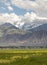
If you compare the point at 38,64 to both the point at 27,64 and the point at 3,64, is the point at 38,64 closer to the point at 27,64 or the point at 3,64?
the point at 27,64

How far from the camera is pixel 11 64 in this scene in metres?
60.3

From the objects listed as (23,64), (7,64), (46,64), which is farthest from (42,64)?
(7,64)

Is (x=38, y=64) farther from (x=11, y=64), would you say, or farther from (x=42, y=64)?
(x=11, y=64)

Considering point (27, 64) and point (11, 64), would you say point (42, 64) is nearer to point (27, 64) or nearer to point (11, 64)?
point (27, 64)

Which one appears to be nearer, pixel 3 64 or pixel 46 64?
A: pixel 46 64

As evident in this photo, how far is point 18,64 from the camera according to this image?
60031mm

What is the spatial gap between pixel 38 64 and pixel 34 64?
118 cm

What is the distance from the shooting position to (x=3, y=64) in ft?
198

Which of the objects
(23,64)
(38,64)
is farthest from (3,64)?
(38,64)

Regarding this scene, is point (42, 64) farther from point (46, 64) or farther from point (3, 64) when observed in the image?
point (3, 64)

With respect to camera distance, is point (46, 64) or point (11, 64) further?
point (11, 64)

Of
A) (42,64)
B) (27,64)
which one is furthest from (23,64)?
(42,64)

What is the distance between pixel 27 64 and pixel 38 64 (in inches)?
129

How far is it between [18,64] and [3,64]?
434 centimetres
